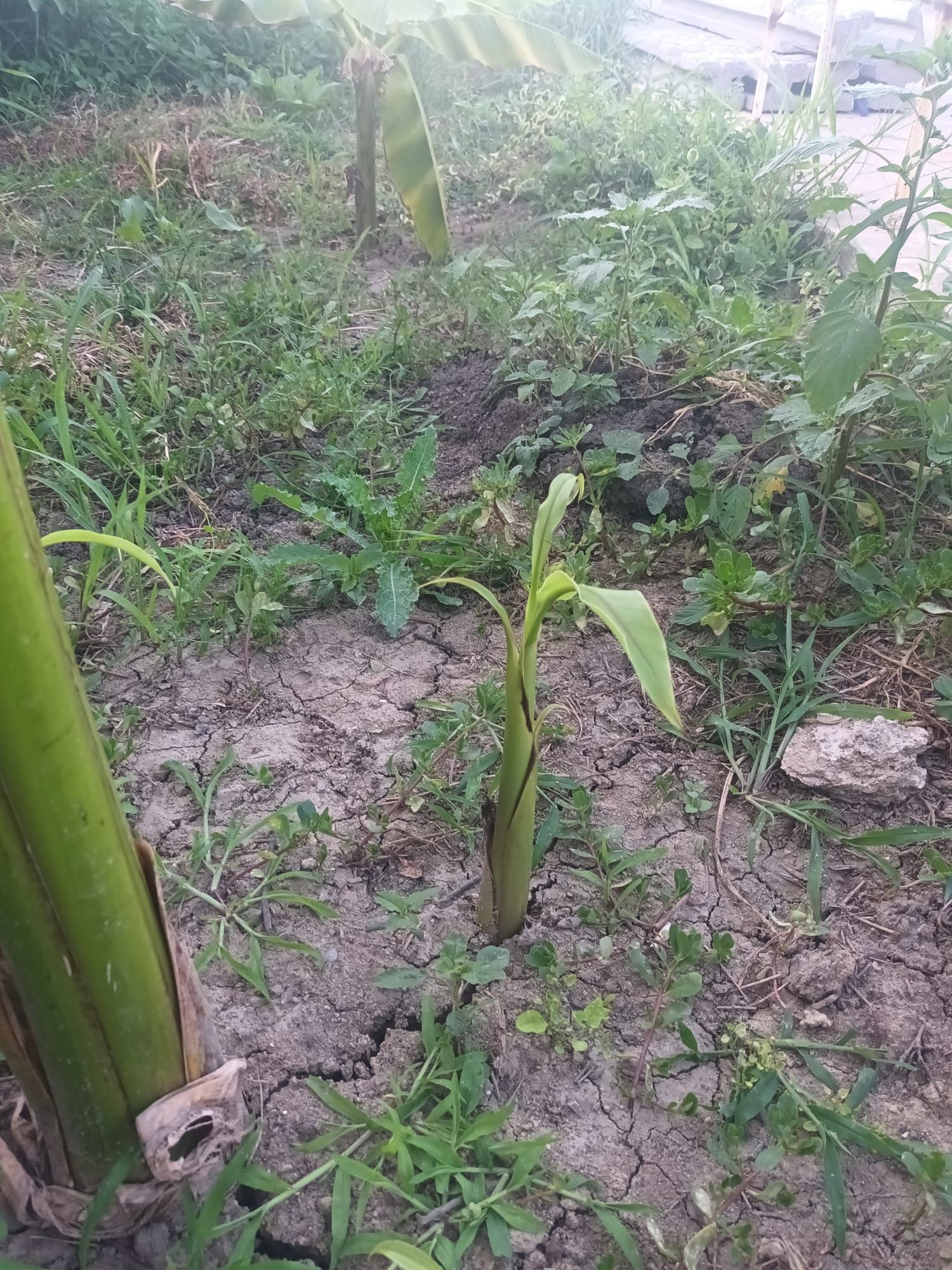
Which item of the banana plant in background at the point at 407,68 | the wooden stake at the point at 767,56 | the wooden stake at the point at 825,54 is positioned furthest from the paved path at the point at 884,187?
the banana plant in background at the point at 407,68

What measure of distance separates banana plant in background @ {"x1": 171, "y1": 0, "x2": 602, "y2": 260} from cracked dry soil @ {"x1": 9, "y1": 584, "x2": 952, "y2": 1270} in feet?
5.58

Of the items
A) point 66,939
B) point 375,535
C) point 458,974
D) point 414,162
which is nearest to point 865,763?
point 458,974

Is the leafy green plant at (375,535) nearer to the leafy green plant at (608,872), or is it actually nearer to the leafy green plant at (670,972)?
the leafy green plant at (608,872)

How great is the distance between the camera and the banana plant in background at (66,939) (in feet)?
1.93

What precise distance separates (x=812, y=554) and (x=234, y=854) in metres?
1.11

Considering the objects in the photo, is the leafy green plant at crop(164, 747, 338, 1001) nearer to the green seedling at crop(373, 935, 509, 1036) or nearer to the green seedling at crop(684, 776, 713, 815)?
the green seedling at crop(373, 935, 509, 1036)

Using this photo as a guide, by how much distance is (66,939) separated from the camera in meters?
0.68

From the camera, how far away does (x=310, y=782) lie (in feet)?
4.32

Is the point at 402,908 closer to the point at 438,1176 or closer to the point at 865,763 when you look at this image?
the point at 438,1176

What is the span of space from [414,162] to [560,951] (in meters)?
2.40

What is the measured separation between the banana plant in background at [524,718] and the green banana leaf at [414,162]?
1895 mm

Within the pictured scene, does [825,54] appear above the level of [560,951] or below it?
above

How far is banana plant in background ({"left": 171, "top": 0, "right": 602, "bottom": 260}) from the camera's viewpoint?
8.37ft

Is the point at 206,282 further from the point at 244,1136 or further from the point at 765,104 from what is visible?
the point at 765,104
